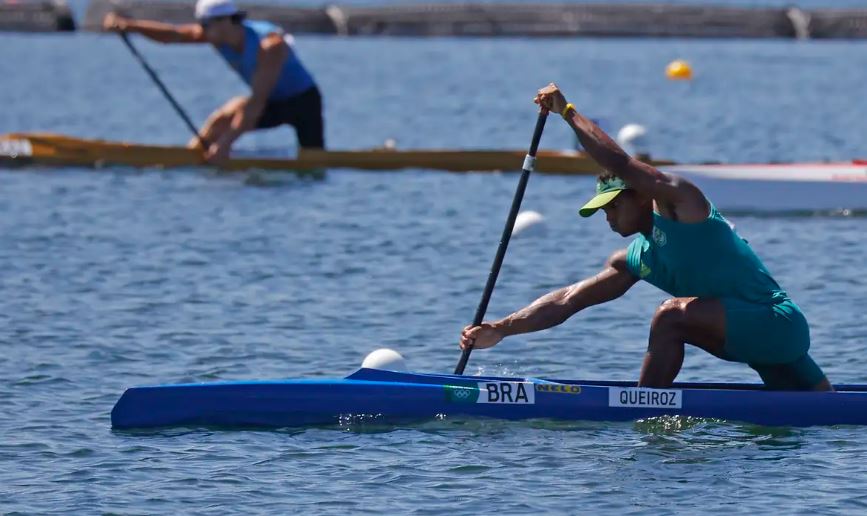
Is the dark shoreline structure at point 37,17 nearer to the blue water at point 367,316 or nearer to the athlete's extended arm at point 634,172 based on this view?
the blue water at point 367,316

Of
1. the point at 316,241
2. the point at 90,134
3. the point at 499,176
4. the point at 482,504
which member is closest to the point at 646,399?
the point at 482,504

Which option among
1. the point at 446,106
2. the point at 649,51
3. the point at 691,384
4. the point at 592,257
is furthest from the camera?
the point at 649,51

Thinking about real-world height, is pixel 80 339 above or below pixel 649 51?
below

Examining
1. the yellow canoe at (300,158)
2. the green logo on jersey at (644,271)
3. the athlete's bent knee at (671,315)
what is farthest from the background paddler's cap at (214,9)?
the athlete's bent knee at (671,315)

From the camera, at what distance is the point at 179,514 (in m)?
7.75

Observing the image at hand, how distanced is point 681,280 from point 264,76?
9.89 meters

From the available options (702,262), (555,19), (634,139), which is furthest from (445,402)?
(555,19)

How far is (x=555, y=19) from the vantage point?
3916 cm

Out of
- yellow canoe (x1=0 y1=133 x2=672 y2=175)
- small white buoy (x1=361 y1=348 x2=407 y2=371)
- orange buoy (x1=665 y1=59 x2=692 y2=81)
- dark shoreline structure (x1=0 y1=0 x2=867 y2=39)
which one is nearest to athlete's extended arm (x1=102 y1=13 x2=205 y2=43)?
yellow canoe (x1=0 y1=133 x2=672 y2=175)

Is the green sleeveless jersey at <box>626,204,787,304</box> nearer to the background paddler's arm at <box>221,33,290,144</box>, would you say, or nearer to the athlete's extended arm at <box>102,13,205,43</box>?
the background paddler's arm at <box>221,33,290,144</box>

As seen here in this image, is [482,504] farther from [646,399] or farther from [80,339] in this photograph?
[80,339]

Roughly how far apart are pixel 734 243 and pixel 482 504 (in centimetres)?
192

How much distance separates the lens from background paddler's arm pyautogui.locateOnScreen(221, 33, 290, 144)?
17891 millimetres

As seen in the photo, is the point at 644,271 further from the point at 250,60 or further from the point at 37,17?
the point at 37,17
